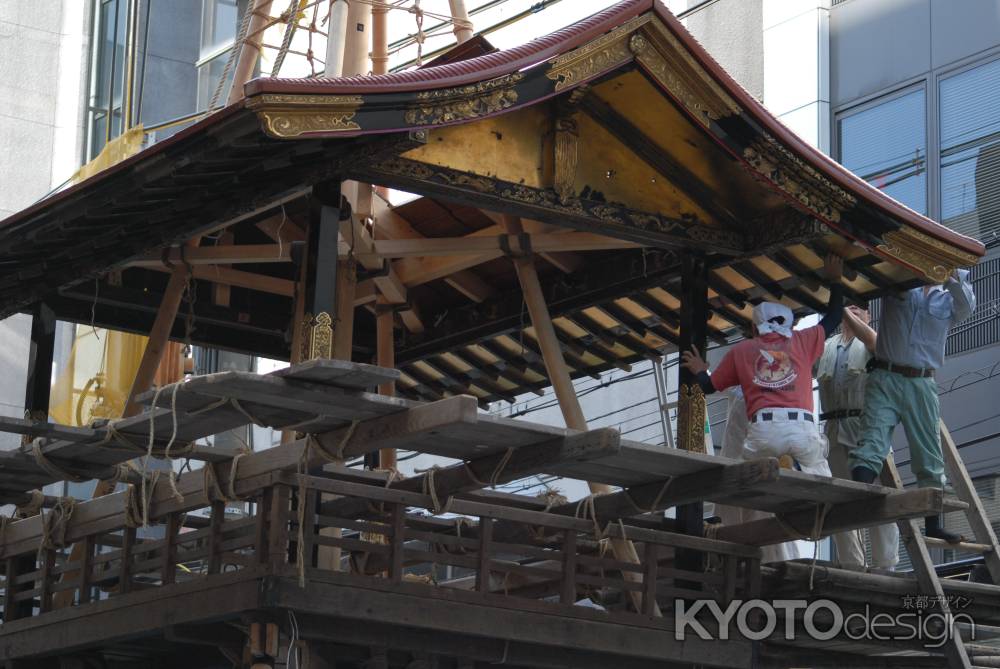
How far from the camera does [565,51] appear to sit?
11461 mm

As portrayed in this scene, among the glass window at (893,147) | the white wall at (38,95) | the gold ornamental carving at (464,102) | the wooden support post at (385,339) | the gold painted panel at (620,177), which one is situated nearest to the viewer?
the gold ornamental carving at (464,102)

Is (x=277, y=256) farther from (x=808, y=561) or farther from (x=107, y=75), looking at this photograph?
(x=107, y=75)

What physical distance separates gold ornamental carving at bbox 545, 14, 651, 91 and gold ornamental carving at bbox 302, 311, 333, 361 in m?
2.22

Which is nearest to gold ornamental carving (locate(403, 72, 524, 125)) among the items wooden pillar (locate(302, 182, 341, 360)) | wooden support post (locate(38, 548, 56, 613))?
wooden pillar (locate(302, 182, 341, 360))

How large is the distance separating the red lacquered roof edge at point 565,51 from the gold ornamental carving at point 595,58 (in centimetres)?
5

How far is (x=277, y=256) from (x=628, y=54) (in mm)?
3257

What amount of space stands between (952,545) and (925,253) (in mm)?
2247

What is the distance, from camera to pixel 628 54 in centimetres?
1180

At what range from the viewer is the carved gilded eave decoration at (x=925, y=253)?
12820 mm

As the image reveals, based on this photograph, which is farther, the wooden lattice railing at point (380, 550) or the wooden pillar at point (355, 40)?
the wooden pillar at point (355, 40)

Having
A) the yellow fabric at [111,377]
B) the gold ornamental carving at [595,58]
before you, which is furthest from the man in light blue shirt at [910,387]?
the yellow fabric at [111,377]

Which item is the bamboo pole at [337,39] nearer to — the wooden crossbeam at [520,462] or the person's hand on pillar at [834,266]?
the person's hand on pillar at [834,266]

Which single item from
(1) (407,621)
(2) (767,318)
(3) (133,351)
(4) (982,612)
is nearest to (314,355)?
(1) (407,621)

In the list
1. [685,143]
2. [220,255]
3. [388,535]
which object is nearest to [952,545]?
[685,143]
